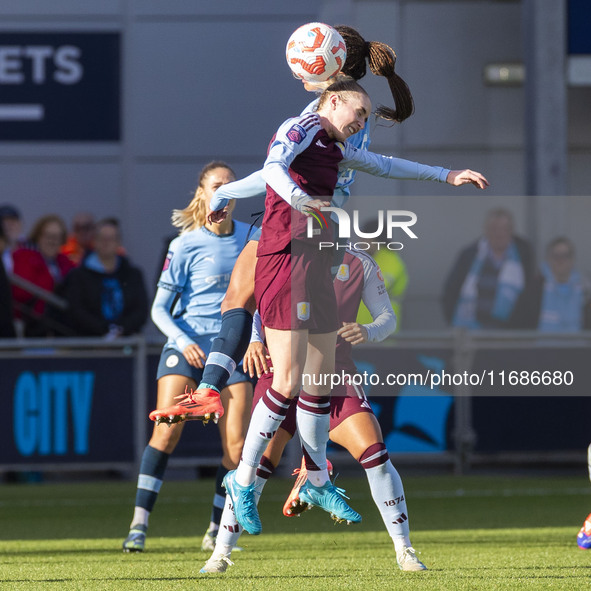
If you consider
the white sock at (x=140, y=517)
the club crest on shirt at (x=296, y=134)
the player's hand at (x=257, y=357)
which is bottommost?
the white sock at (x=140, y=517)

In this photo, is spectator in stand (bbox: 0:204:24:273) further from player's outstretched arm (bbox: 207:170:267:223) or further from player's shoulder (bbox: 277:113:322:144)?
player's shoulder (bbox: 277:113:322:144)

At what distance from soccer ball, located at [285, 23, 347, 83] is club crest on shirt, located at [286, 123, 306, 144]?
0.55 m

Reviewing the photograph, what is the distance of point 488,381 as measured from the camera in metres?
7.95

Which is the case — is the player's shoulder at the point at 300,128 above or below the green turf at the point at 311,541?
above

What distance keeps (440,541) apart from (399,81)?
2.92 m

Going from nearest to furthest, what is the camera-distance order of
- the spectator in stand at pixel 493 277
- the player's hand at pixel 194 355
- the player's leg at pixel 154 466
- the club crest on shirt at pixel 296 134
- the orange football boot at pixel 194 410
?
the club crest on shirt at pixel 296 134
the orange football boot at pixel 194 410
the player's hand at pixel 194 355
the player's leg at pixel 154 466
the spectator in stand at pixel 493 277

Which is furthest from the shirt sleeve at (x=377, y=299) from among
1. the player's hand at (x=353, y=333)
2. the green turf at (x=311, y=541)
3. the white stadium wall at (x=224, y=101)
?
the white stadium wall at (x=224, y=101)

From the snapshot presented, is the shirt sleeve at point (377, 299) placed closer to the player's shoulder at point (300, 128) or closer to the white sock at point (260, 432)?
the white sock at point (260, 432)

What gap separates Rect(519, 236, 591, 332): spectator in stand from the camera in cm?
1150

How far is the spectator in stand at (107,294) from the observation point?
1151cm

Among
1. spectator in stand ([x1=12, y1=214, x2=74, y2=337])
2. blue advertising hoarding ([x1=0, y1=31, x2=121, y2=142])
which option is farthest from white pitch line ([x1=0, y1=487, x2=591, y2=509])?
blue advertising hoarding ([x1=0, y1=31, x2=121, y2=142])

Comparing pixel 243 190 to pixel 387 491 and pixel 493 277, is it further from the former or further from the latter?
pixel 493 277

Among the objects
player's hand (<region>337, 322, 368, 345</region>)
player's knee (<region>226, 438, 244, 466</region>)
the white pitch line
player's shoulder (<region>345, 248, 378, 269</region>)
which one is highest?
player's shoulder (<region>345, 248, 378, 269</region>)

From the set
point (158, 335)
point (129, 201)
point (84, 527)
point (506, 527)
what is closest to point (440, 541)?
point (506, 527)
